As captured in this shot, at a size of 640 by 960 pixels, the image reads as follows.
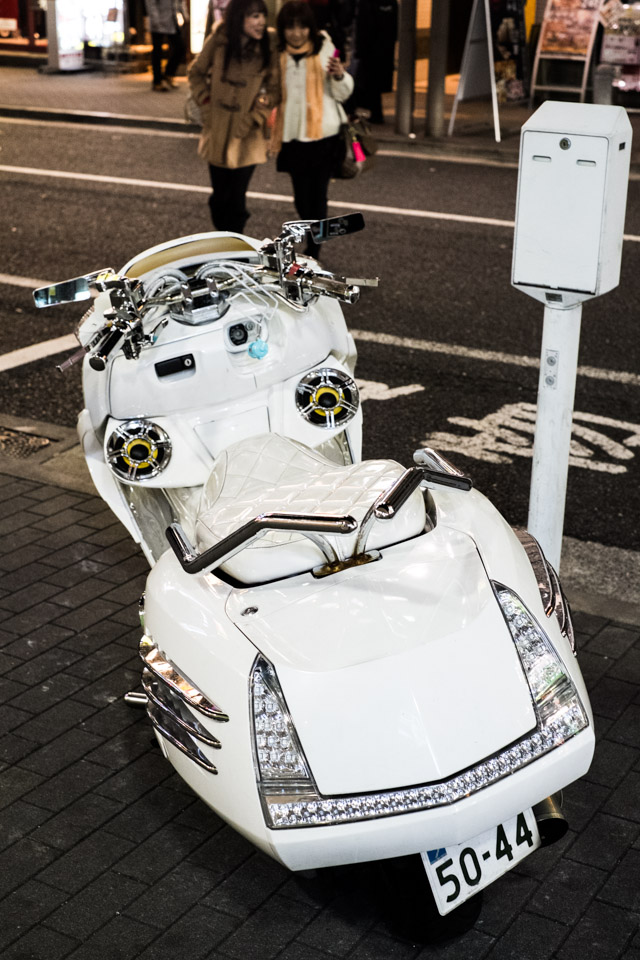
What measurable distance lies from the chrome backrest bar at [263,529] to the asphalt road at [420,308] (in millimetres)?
2656

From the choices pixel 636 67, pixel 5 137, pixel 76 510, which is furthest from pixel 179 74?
pixel 76 510

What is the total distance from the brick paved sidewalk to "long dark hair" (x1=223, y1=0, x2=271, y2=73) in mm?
5286

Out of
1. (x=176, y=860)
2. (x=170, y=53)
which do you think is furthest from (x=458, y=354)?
(x=170, y=53)

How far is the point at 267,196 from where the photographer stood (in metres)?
11.3

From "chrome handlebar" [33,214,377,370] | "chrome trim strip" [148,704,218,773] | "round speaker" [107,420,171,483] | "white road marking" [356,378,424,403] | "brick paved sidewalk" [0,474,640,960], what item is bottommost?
"brick paved sidewalk" [0,474,640,960]

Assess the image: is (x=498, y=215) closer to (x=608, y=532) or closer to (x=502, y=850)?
(x=608, y=532)

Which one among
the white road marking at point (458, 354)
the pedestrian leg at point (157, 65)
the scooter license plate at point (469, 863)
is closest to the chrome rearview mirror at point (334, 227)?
the scooter license plate at point (469, 863)

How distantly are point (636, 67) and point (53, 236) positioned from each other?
8.33 metres

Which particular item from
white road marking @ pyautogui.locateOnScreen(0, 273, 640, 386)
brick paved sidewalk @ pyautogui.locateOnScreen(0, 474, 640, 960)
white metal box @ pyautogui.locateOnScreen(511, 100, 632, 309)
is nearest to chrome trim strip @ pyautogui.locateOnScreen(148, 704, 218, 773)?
brick paved sidewalk @ pyautogui.locateOnScreen(0, 474, 640, 960)

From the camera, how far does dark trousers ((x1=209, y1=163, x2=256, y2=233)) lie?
8.69 meters

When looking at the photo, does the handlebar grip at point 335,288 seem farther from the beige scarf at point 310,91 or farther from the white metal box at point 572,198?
the beige scarf at point 310,91

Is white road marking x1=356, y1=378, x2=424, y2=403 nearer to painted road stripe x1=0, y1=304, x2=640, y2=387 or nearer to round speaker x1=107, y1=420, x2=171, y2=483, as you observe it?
→ painted road stripe x1=0, y1=304, x2=640, y2=387

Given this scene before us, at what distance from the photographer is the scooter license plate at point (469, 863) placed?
274 cm

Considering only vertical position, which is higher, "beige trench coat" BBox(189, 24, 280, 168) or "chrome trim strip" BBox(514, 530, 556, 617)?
A: "beige trench coat" BBox(189, 24, 280, 168)
